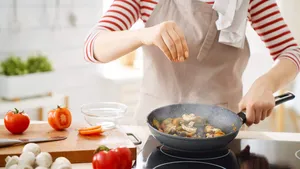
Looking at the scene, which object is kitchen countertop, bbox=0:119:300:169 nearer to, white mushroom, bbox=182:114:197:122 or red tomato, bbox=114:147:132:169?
white mushroom, bbox=182:114:197:122

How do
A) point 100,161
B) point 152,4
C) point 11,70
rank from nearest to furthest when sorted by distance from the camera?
point 100,161
point 152,4
point 11,70

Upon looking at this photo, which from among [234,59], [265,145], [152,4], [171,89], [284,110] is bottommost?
[284,110]

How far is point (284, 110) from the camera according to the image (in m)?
3.38

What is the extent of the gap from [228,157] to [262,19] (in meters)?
0.61

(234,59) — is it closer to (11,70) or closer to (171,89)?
(171,89)

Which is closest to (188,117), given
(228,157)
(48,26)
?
(228,157)

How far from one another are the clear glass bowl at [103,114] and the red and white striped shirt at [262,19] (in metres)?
0.16

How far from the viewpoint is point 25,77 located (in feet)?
9.88

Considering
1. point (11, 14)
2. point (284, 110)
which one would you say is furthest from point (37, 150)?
point (284, 110)

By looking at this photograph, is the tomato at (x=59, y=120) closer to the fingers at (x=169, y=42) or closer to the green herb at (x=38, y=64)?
the fingers at (x=169, y=42)

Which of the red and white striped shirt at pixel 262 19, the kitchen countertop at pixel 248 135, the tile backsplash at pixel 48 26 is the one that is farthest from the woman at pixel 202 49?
the tile backsplash at pixel 48 26

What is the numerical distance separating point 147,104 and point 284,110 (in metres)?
1.91

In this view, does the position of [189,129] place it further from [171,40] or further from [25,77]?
[25,77]

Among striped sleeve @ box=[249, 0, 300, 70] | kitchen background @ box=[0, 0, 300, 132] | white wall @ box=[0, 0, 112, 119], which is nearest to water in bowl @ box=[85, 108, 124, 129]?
striped sleeve @ box=[249, 0, 300, 70]
